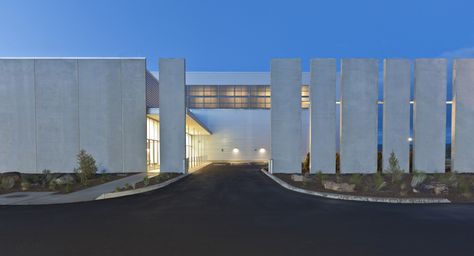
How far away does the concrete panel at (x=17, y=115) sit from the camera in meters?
19.6

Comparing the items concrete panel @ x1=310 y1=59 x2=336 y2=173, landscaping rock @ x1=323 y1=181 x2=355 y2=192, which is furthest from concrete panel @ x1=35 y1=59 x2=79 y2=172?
landscaping rock @ x1=323 y1=181 x2=355 y2=192

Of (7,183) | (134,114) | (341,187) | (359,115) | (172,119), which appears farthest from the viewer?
(134,114)

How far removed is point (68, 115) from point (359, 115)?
21.6 meters

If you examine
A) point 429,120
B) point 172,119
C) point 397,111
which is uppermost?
point 397,111

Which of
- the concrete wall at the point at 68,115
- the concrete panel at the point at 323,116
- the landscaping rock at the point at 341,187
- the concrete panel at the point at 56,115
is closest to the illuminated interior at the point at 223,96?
the concrete wall at the point at 68,115

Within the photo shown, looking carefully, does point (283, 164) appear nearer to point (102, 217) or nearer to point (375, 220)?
point (375, 220)

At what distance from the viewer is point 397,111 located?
18.9m

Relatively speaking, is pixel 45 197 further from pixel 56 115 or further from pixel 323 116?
pixel 323 116

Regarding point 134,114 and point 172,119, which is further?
point 134,114

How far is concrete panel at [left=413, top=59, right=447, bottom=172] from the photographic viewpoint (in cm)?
1888

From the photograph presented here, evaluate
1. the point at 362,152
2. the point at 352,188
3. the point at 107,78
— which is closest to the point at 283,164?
the point at 362,152

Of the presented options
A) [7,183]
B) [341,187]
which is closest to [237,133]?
[341,187]

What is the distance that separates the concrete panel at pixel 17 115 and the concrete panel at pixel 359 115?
912 inches

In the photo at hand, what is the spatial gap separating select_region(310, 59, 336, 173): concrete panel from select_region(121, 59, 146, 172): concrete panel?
1268 centimetres
